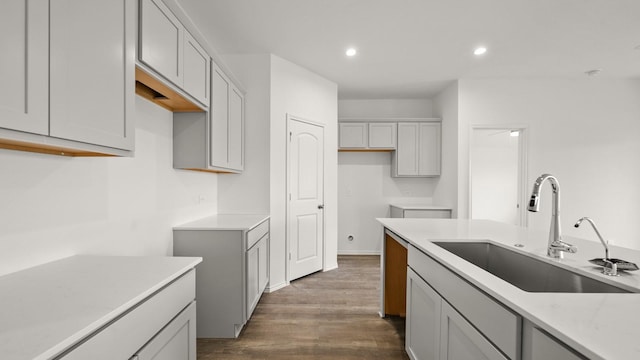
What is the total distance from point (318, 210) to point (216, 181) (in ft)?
4.63

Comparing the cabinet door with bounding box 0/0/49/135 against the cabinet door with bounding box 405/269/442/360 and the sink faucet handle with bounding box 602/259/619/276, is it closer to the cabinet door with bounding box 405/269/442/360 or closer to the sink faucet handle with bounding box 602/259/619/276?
the cabinet door with bounding box 405/269/442/360

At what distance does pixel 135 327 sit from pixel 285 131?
114 inches

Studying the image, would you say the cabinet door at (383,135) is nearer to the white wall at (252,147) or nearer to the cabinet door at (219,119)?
the white wall at (252,147)

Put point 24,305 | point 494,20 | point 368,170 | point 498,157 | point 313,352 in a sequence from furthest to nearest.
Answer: point 498,157 → point 368,170 → point 494,20 → point 313,352 → point 24,305

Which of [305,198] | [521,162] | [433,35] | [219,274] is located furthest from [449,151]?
[219,274]

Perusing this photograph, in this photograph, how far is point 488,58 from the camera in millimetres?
3703

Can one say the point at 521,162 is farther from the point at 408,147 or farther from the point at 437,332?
the point at 437,332

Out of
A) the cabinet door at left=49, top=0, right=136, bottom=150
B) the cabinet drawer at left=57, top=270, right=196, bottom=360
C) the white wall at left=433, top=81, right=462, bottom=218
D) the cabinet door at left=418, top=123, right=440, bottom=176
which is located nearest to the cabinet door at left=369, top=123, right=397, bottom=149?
the cabinet door at left=418, top=123, right=440, bottom=176

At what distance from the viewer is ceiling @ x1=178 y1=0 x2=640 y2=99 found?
8.55 feet

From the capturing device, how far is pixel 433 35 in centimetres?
313

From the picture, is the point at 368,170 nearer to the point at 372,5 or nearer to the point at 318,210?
the point at 318,210

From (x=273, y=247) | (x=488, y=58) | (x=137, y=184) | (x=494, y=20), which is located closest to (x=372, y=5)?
(x=494, y=20)

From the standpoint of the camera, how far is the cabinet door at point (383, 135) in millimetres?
4977

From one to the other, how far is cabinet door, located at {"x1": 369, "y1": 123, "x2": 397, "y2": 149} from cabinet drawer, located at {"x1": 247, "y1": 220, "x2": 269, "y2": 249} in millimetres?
2506
